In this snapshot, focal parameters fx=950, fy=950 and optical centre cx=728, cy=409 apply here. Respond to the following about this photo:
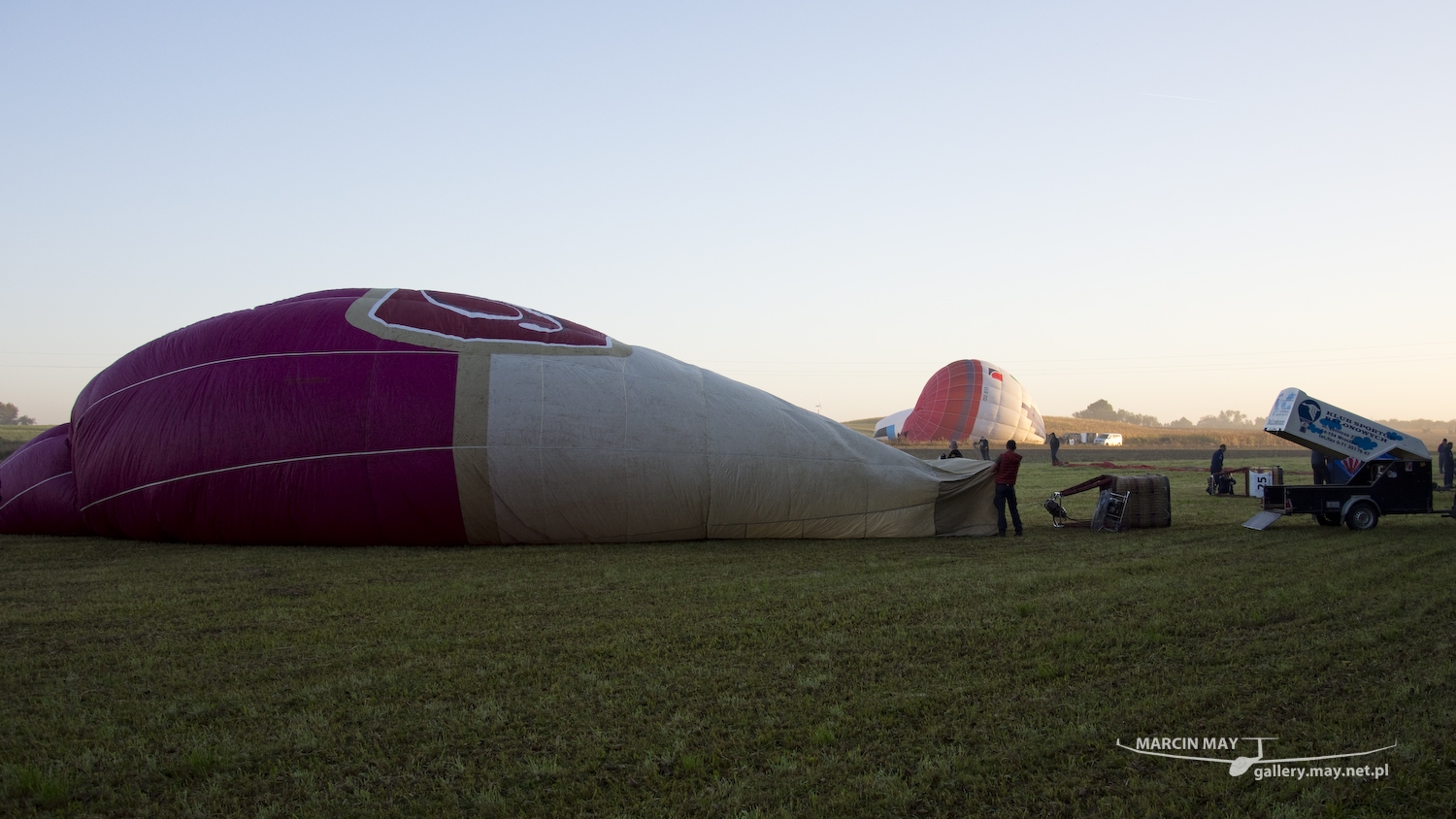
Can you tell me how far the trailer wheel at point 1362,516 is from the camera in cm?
1132

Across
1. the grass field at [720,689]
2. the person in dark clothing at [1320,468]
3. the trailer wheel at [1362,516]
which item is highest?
the person in dark clothing at [1320,468]

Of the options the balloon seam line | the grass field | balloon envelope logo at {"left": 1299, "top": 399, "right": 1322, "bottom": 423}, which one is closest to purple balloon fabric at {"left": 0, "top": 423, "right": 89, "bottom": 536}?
the balloon seam line

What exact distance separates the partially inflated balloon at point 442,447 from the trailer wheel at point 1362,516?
14.0 ft

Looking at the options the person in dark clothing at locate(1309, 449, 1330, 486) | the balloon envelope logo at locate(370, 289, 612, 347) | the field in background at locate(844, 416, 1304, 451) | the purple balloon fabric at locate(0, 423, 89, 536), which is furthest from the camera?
the field in background at locate(844, 416, 1304, 451)

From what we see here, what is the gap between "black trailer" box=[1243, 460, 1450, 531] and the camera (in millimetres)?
11422

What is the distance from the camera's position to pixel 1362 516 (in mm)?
11367

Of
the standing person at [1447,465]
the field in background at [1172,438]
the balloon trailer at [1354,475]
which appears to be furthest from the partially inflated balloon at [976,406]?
the balloon trailer at [1354,475]

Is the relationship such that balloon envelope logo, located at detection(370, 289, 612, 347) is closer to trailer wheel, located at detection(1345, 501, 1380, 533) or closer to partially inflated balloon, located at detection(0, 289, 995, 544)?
partially inflated balloon, located at detection(0, 289, 995, 544)

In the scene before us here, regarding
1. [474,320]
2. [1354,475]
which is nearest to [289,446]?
[474,320]

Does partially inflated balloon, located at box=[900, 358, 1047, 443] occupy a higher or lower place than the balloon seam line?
higher

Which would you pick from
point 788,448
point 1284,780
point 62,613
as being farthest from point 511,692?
point 788,448

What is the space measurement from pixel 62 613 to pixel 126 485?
180 inches

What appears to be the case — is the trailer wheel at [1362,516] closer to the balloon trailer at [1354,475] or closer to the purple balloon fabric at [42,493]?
the balloon trailer at [1354,475]

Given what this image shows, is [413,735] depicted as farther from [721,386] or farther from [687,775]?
[721,386]
